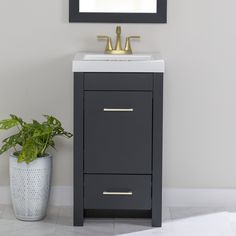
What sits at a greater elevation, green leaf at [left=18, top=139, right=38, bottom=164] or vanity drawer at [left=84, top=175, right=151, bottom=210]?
green leaf at [left=18, top=139, right=38, bottom=164]

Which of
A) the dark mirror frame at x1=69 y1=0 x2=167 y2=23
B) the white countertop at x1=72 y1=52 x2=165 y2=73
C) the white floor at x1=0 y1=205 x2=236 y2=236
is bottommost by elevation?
the white floor at x1=0 y1=205 x2=236 y2=236

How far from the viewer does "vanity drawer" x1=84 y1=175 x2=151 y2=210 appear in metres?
3.45

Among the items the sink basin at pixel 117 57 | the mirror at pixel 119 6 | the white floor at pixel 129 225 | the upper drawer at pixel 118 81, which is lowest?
the white floor at pixel 129 225

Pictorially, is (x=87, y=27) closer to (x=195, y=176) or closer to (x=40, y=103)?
(x=40, y=103)

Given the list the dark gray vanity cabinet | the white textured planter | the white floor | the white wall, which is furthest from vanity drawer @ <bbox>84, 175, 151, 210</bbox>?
the white wall

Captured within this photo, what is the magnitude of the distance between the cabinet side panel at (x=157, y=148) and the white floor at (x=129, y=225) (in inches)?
3.5

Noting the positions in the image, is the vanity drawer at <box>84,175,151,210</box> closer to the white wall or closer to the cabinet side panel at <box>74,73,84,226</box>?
the cabinet side panel at <box>74,73,84,226</box>

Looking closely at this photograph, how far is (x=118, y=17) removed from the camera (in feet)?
12.2

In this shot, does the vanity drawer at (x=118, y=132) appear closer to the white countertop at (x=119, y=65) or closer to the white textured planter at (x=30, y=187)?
the white countertop at (x=119, y=65)

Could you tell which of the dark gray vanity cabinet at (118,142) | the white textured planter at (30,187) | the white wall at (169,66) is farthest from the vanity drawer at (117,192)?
the white wall at (169,66)

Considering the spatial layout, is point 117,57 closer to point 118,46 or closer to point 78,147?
point 118,46

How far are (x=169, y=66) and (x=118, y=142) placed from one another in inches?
22.9

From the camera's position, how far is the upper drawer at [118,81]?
132 inches

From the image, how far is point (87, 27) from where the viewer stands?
147 inches
